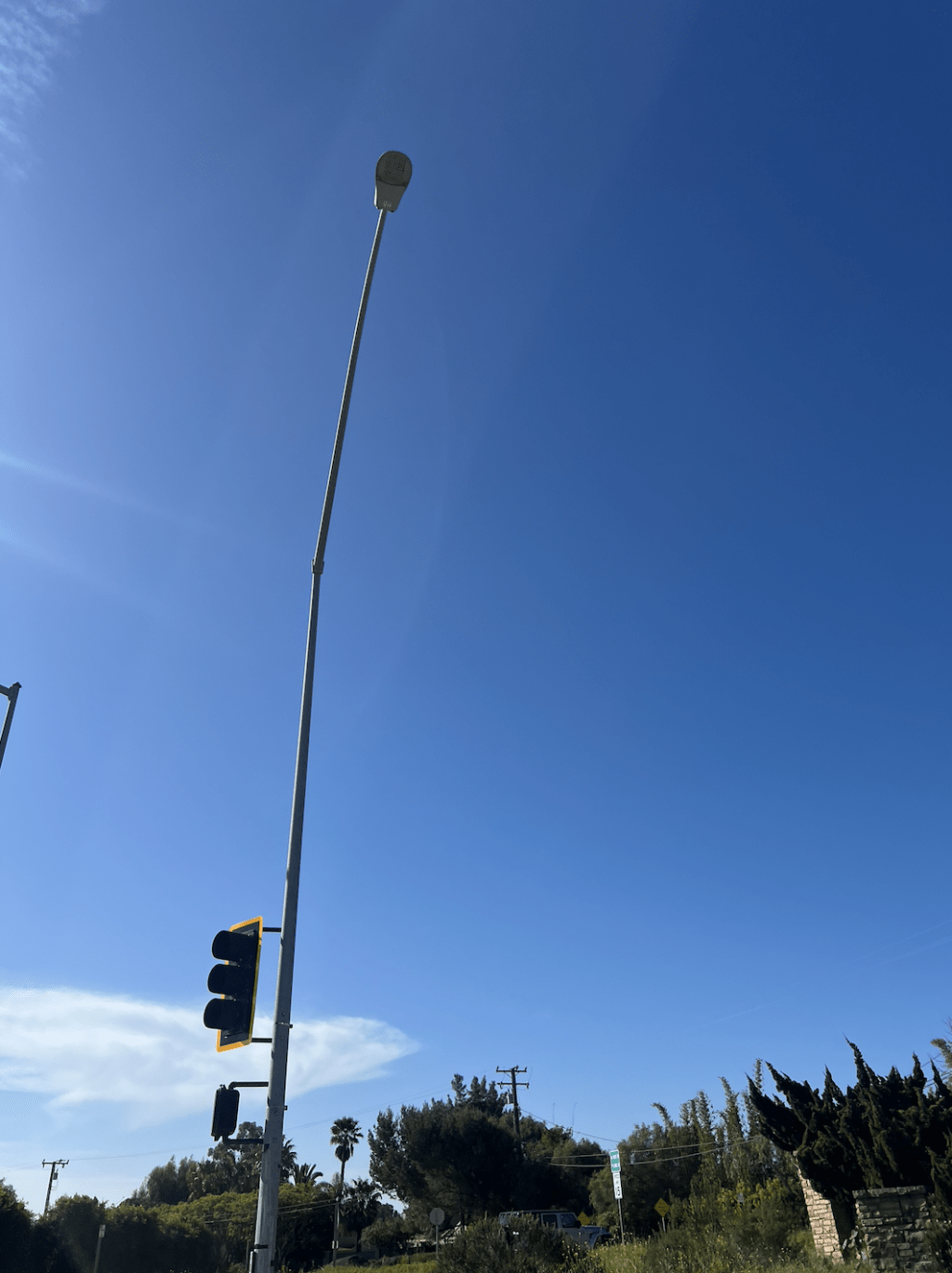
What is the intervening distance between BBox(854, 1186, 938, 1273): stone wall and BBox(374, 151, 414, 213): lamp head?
2050 cm

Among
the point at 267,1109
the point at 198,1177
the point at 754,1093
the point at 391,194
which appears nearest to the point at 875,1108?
the point at 754,1093

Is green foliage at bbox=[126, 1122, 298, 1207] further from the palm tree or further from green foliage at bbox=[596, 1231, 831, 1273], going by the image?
green foliage at bbox=[596, 1231, 831, 1273]

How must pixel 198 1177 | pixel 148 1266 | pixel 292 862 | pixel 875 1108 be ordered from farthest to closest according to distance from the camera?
pixel 198 1177
pixel 148 1266
pixel 875 1108
pixel 292 862

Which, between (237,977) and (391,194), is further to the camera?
(391,194)

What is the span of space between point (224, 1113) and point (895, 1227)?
53.2ft

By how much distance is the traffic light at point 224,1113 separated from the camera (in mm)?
7746

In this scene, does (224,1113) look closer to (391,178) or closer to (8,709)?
(8,709)

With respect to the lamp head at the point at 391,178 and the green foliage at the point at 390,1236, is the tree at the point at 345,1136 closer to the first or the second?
the green foliage at the point at 390,1236

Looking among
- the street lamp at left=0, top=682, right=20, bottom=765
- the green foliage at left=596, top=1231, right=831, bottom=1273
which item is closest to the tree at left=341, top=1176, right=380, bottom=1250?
the green foliage at left=596, top=1231, right=831, bottom=1273

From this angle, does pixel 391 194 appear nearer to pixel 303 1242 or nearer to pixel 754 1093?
pixel 754 1093

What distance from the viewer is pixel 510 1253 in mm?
16656

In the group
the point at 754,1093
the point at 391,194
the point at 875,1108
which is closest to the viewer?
the point at 391,194

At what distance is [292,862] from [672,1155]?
1959 inches

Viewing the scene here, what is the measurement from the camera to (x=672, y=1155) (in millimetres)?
48781
